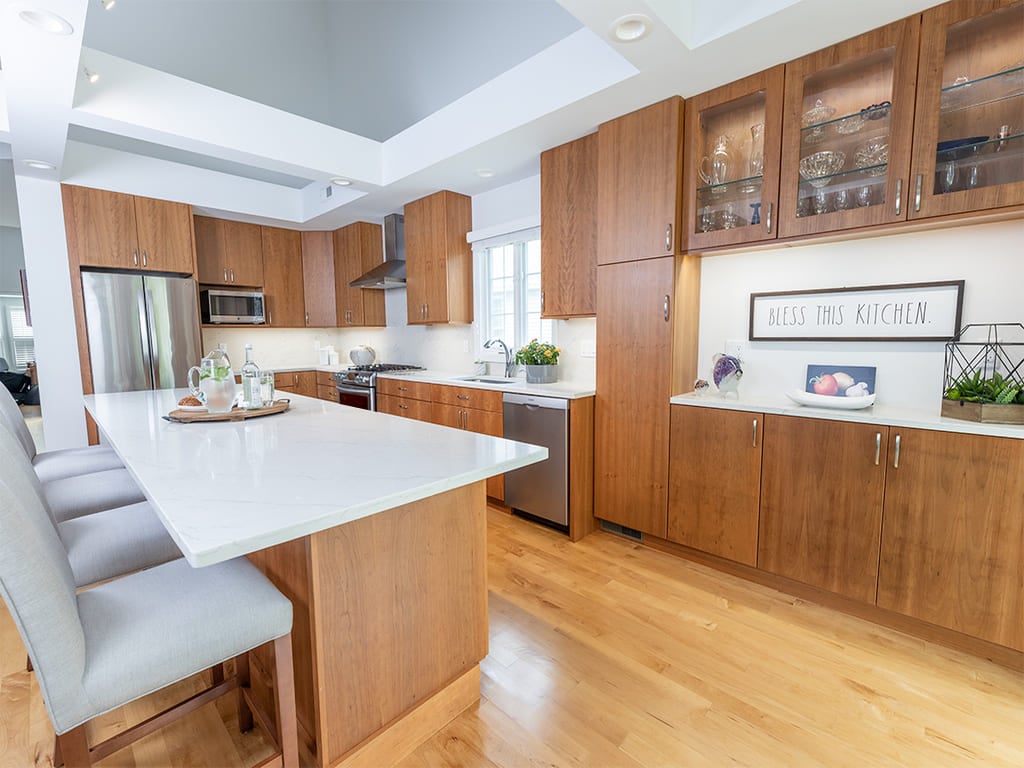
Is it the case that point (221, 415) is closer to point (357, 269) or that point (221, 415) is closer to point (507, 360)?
point (507, 360)

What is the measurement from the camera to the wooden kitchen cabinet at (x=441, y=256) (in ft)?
12.6

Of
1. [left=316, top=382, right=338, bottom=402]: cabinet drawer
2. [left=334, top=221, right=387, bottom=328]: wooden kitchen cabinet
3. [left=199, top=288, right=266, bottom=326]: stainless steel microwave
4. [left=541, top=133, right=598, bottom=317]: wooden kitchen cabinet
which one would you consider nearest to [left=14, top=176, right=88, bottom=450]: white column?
[left=199, top=288, right=266, bottom=326]: stainless steel microwave

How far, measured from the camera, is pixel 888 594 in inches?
73.5

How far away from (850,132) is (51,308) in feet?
17.1

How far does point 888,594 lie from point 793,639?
436 millimetres

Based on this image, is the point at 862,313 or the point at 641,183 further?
the point at 641,183

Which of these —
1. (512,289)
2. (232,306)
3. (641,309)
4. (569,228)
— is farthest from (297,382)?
(641,309)

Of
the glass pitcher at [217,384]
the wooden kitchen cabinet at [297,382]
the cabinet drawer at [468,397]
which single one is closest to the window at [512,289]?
the cabinet drawer at [468,397]

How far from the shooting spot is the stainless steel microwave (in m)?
4.40

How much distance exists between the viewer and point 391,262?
4.47 m

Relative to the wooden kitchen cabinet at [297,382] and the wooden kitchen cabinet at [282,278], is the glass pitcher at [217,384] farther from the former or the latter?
the wooden kitchen cabinet at [282,278]

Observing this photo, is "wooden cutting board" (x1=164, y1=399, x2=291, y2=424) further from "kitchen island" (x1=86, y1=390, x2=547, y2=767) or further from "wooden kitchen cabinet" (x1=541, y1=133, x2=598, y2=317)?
"wooden kitchen cabinet" (x1=541, y1=133, x2=598, y2=317)

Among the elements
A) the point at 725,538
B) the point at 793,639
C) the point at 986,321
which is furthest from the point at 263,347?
the point at 986,321

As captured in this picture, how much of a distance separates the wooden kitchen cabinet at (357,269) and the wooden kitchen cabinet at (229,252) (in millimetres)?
794
